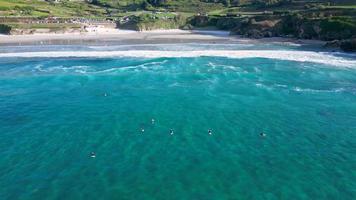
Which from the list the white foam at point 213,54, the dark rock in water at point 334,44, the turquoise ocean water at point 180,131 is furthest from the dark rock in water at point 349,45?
the turquoise ocean water at point 180,131

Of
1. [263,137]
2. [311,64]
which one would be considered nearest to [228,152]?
[263,137]

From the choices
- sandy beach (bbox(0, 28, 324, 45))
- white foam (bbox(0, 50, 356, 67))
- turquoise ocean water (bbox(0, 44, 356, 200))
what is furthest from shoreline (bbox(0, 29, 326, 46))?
turquoise ocean water (bbox(0, 44, 356, 200))

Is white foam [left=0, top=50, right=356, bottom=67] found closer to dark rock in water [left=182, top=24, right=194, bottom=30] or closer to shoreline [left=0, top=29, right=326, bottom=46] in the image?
shoreline [left=0, top=29, right=326, bottom=46]

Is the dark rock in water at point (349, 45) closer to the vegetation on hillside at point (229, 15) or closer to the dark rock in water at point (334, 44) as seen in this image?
the dark rock in water at point (334, 44)

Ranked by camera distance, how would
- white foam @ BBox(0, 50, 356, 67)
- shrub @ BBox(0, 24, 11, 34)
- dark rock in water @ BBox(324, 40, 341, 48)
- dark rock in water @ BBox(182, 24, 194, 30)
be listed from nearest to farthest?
white foam @ BBox(0, 50, 356, 67)
dark rock in water @ BBox(324, 40, 341, 48)
shrub @ BBox(0, 24, 11, 34)
dark rock in water @ BBox(182, 24, 194, 30)

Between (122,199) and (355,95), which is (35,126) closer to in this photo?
(122,199)

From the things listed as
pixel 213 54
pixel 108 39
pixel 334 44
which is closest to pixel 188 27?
pixel 108 39

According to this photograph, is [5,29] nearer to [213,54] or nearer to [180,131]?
[213,54]

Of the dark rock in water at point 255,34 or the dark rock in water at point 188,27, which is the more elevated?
the dark rock in water at point 188,27
